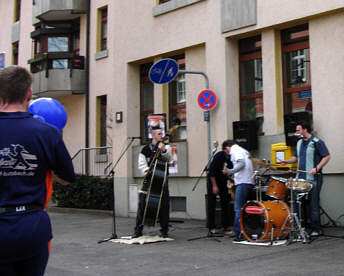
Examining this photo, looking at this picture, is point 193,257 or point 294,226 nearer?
point 193,257

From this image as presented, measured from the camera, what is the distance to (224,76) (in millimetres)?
12055

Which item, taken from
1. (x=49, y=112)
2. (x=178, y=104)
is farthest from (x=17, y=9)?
(x=49, y=112)

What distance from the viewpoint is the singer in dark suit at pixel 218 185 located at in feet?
32.9

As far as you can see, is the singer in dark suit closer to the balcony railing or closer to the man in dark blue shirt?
the man in dark blue shirt

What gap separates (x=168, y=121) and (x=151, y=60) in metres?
1.76

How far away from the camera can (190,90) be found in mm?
13188

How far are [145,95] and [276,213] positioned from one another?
24.3ft

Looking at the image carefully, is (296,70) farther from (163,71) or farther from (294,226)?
(294,226)

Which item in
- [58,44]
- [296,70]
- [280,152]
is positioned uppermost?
[58,44]

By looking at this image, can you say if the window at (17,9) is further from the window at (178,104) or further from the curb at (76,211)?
the window at (178,104)

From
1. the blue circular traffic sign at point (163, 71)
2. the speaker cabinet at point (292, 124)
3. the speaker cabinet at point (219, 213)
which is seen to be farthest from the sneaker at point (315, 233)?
the blue circular traffic sign at point (163, 71)

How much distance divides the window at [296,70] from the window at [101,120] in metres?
9.40

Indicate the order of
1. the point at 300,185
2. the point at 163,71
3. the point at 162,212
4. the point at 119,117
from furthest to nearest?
the point at 119,117
the point at 163,71
the point at 162,212
the point at 300,185

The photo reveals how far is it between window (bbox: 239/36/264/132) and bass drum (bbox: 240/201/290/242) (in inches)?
131
